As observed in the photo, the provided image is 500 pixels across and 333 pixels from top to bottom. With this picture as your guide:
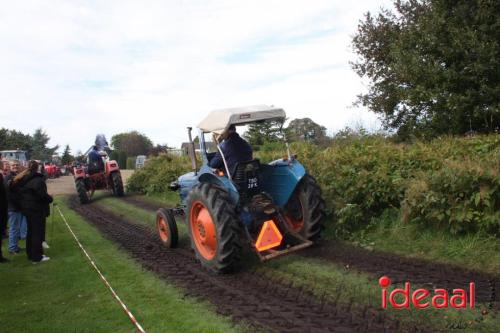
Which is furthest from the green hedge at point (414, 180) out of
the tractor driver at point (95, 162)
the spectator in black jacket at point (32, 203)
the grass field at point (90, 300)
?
the tractor driver at point (95, 162)

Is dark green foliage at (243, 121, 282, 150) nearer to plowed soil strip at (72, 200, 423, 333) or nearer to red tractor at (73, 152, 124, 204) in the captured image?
plowed soil strip at (72, 200, 423, 333)

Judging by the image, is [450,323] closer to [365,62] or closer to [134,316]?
[134,316]

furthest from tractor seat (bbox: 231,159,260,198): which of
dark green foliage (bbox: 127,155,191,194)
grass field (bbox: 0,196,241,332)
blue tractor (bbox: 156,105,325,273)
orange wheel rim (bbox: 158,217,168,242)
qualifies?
dark green foliage (bbox: 127,155,191,194)

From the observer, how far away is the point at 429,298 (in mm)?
4051

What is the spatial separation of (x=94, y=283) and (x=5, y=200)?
9.27ft

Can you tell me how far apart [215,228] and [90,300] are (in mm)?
1689

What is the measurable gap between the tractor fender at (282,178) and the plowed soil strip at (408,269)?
0.88m

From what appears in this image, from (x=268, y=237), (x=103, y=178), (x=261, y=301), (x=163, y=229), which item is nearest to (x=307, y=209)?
(x=268, y=237)

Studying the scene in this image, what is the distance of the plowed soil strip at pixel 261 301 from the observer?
12.3ft

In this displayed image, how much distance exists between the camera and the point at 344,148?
334 inches

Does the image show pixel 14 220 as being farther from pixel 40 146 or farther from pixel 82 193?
pixel 40 146

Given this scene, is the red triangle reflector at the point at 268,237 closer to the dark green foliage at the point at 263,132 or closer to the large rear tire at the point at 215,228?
the large rear tire at the point at 215,228

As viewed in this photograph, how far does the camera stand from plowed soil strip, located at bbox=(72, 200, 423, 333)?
376cm

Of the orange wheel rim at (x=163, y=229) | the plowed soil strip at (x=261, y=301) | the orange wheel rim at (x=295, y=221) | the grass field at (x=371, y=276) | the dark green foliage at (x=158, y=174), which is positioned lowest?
the plowed soil strip at (x=261, y=301)
